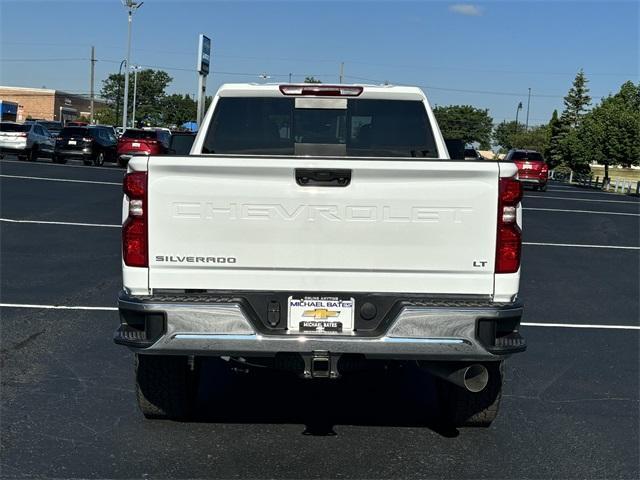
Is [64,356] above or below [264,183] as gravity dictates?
below

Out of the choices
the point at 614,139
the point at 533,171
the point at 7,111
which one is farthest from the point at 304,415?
the point at 7,111

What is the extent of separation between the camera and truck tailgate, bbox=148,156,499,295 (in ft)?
15.4

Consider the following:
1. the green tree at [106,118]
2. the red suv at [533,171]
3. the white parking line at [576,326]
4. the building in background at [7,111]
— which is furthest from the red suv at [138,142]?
the green tree at [106,118]

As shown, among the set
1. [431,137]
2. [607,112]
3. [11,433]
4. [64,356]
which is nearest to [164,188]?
[11,433]

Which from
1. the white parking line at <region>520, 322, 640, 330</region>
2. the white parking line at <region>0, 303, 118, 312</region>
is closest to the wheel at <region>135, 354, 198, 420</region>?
the white parking line at <region>0, 303, 118, 312</region>

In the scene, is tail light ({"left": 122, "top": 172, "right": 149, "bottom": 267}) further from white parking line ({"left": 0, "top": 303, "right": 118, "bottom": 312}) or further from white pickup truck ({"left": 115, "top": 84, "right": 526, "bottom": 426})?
white parking line ({"left": 0, "top": 303, "right": 118, "bottom": 312})

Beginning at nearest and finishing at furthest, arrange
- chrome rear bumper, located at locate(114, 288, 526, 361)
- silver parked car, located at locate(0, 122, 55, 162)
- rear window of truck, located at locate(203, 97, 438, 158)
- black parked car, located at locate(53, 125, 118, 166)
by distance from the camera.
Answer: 1. chrome rear bumper, located at locate(114, 288, 526, 361)
2. rear window of truck, located at locate(203, 97, 438, 158)
3. silver parked car, located at locate(0, 122, 55, 162)
4. black parked car, located at locate(53, 125, 118, 166)

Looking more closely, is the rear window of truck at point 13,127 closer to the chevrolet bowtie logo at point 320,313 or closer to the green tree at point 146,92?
the chevrolet bowtie logo at point 320,313

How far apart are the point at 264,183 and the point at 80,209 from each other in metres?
14.9

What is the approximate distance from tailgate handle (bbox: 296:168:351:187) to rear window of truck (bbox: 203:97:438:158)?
1622 mm

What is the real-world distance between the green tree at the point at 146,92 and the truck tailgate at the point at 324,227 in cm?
14862

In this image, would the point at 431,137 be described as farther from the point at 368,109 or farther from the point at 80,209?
the point at 80,209

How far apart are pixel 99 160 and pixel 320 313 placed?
3513cm

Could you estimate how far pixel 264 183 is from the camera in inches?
186
